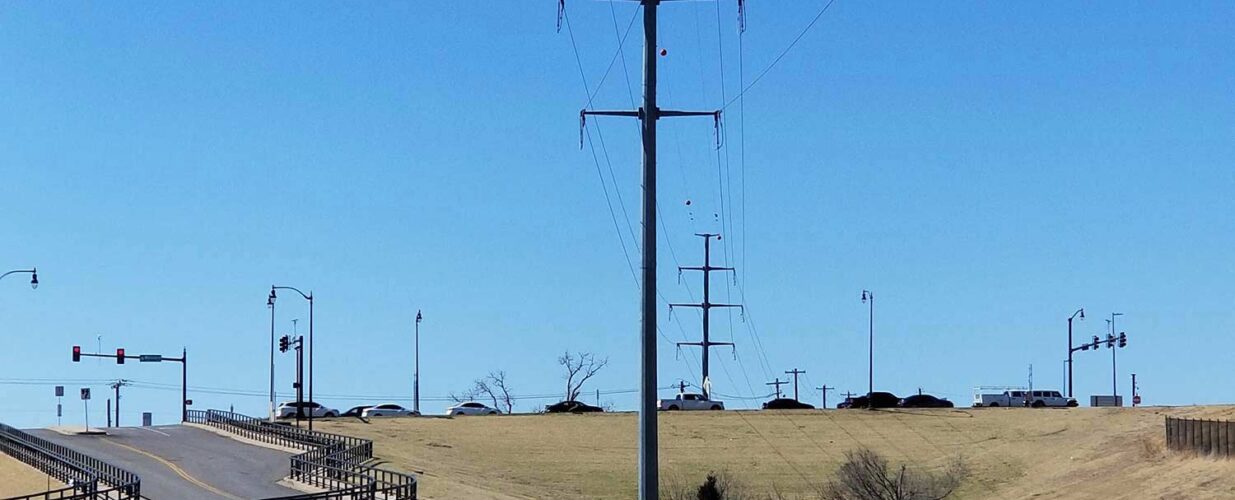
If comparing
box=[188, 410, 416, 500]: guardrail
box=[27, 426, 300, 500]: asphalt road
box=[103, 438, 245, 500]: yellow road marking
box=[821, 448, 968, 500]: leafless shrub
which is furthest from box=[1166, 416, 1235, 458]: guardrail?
box=[103, 438, 245, 500]: yellow road marking

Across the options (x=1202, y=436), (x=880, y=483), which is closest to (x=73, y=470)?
(x=880, y=483)

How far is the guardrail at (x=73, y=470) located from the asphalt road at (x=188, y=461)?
76.1 inches

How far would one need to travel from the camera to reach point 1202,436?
66.9m

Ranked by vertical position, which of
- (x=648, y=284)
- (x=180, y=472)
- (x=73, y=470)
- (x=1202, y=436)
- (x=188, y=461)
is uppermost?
(x=648, y=284)

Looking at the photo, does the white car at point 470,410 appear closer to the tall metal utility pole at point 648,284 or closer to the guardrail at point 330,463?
the guardrail at point 330,463

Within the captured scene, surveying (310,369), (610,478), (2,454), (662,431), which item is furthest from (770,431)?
(2,454)

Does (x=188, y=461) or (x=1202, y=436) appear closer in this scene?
(x=1202, y=436)

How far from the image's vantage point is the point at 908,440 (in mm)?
94375

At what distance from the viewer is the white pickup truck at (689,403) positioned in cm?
11631

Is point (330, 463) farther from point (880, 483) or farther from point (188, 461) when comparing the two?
point (880, 483)

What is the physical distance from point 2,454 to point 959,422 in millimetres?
54775

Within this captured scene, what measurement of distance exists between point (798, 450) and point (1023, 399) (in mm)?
30853

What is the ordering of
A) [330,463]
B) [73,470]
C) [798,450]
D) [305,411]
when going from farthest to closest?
[305,411]
[798,450]
[330,463]
[73,470]

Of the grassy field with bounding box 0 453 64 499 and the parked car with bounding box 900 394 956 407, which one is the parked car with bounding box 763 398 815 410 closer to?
the parked car with bounding box 900 394 956 407
